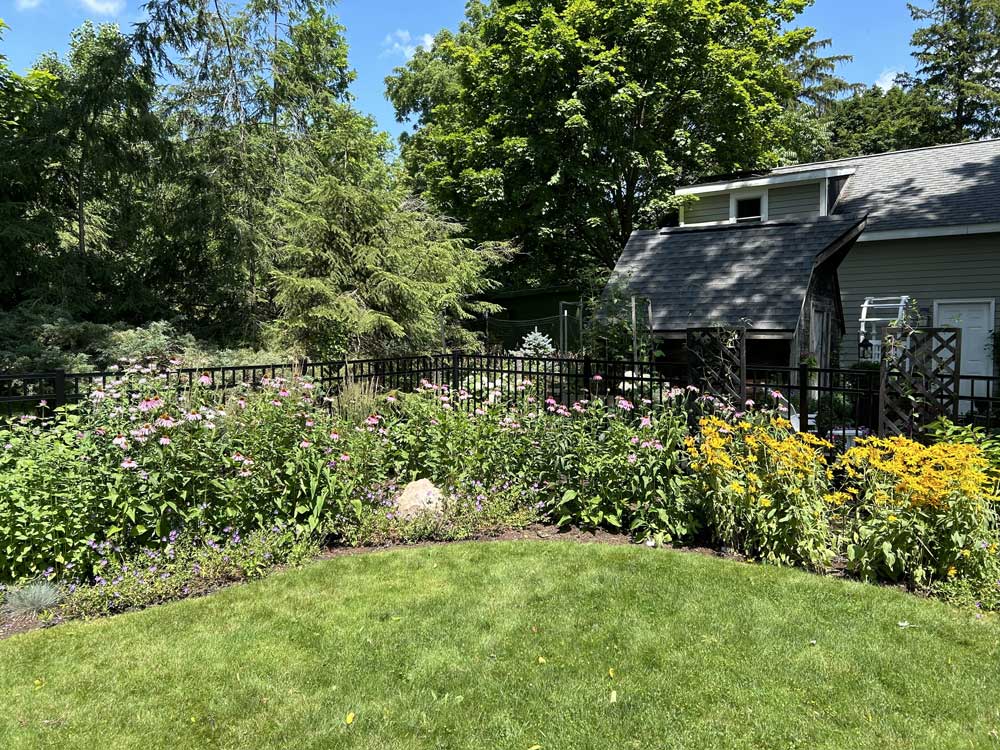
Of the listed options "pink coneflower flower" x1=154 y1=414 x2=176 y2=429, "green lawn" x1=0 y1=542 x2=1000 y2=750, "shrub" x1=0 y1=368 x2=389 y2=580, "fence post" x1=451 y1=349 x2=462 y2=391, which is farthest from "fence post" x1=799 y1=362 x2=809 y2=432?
"pink coneflower flower" x1=154 y1=414 x2=176 y2=429

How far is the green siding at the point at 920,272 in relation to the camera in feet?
39.1

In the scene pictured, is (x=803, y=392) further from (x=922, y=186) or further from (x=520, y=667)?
(x=922, y=186)

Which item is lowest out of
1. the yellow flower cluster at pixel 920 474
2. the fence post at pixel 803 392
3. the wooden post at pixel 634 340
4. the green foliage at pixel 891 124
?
the yellow flower cluster at pixel 920 474

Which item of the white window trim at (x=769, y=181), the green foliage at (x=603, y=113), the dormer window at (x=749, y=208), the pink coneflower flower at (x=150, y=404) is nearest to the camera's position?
the pink coneflower flower at (x=150, y=404)

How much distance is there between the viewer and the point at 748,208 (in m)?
14.9

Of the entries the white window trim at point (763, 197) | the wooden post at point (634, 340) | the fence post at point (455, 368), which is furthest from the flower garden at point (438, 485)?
the white window trim at point (763, 197)

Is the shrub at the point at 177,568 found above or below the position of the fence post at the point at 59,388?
below

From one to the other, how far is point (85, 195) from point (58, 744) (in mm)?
11757

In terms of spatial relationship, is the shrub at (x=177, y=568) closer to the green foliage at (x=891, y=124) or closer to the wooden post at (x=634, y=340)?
the wooden post at (x=634, y=340)

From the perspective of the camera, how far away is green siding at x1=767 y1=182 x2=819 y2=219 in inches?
549

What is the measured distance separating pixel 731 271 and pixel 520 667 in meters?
9.17

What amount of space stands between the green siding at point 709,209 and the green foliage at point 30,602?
15.0m

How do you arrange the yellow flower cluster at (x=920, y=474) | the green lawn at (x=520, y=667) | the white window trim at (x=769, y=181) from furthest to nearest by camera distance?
the white window trim at (x=769, y=181) < the yellow flower cluster at (x=920, y=474) < the green lawn at (x=520, y=667)

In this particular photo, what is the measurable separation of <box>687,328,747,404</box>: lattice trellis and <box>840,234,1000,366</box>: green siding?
955 cm
